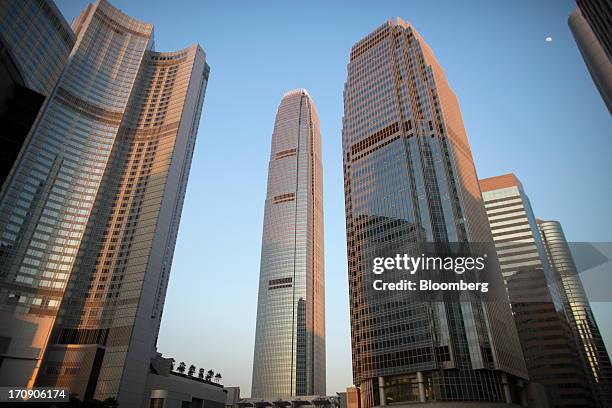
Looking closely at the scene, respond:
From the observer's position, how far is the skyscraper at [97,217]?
113 m

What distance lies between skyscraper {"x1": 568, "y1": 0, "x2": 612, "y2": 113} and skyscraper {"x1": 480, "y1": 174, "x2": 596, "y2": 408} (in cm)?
6483

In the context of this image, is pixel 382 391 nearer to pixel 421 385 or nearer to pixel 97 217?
pixel 421 385

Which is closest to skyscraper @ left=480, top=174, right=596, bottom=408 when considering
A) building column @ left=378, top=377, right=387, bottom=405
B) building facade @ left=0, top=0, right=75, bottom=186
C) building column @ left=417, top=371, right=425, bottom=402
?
building column @ left=417, top=371, right=425, bottom=402

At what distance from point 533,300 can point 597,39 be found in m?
119

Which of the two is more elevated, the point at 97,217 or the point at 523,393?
the point at 97,217

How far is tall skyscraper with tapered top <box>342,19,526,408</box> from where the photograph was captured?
89.6 m

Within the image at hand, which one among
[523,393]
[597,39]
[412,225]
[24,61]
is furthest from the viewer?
[412,225]

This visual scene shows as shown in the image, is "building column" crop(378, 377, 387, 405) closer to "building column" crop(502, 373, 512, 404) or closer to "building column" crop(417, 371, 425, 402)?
"building column" crop(417, 371, 425, 402)

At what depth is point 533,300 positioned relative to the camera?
548 ft

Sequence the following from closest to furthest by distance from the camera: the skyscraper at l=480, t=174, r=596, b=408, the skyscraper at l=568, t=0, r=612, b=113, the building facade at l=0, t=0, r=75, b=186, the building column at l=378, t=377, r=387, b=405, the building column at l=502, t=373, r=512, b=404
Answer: the building facade at l=0, t=0, r=75, b=186 → the skyscraper at l=568, t=0, r=612, b=113 → the building column at l=502, t=373, r=512, b=404 → the building column at l=378, t=377, r=387, b=405 → the skyscraper at l=480, t=174, r=596, b=408

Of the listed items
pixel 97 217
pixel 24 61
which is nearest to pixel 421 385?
pixel 97 217

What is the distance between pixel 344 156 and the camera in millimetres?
139625

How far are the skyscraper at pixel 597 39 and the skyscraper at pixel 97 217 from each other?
125939 mm

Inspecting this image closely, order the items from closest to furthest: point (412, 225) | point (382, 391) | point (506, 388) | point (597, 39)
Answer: point (597, 39) → point (506, 388) → point (382, 391) → point (412, 225)
